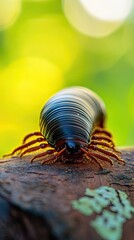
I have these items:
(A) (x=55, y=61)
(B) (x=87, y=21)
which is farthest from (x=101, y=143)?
(B) (x=87, y=21)

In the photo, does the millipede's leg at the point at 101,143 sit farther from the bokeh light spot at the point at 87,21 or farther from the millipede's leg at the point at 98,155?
the bokeh light spot at the point at 87,21

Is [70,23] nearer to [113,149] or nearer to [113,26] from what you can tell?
[113,26]

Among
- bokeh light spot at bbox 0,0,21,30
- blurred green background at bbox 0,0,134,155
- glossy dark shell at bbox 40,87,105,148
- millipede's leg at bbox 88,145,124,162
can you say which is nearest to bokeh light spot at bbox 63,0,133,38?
blurred green background at bbox 0,0,134,155

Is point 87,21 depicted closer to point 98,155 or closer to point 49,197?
point 98,155

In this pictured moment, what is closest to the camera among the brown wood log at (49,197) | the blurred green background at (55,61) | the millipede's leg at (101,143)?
the brown wood log at (49,197)

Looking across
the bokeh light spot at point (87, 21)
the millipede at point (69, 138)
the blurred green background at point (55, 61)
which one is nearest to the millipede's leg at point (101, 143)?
the millipede at point (69, 138)

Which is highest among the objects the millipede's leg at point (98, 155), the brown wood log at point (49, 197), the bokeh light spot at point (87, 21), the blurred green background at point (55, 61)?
the bokeh light spot at point (87, 21)

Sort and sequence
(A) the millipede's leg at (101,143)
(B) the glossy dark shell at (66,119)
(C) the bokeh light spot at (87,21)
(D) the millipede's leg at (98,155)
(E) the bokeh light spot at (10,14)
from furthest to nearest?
1. (C) the bokeh light spot at (87,21)
2. (E) the bokeh light spot at (10,14)
3. (A) the millipede's leg at (101,143)
4. (B) the glossy dark shell at (66,119)
5. (D) the millipede's leg at (98,155)
